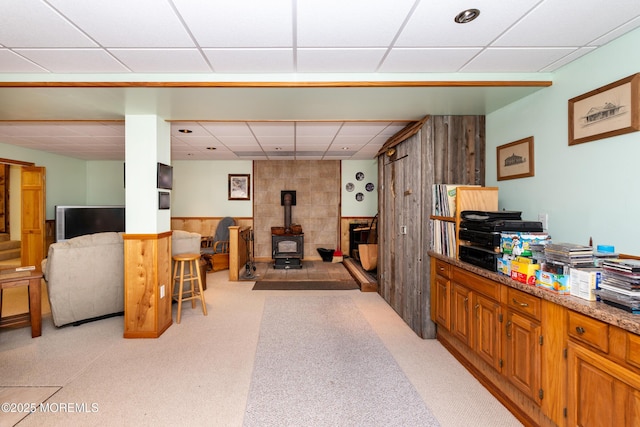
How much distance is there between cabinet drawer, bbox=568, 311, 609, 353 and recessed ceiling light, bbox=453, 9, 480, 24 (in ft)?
5.80

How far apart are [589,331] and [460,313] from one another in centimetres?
120

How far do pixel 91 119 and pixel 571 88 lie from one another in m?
4.88

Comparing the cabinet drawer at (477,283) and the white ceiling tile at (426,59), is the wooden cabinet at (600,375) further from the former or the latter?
the white ceiling tile at (426,59)

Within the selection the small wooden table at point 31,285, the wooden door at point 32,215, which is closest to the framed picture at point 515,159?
the small wooden table at point 31,285

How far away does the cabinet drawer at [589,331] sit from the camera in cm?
145

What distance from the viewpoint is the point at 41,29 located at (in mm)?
1868

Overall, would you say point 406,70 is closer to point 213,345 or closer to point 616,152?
point 616,152

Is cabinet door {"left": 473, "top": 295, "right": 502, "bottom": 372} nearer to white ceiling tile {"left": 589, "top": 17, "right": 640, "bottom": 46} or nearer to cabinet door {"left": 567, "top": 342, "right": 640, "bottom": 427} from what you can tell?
cabinet door {"left": 567, "top": 342, "right": 640, "bottom": 427}

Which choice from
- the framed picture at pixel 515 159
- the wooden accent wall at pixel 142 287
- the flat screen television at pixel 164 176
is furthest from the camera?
the flat screen television at pixel 164 176

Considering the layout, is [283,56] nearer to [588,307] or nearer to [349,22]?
[349,22]

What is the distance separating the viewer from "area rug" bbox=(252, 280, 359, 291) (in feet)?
16.8

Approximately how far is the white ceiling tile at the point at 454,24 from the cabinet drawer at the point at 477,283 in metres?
1.74

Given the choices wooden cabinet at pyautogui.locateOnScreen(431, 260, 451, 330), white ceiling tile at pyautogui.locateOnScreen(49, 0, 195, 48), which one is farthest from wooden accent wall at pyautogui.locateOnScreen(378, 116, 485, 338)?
white ceiling tile at pyautogui.locateOnScreen(49, 0, 195, 48)

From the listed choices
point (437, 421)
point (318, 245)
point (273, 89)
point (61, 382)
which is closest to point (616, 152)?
point (437, 421)
